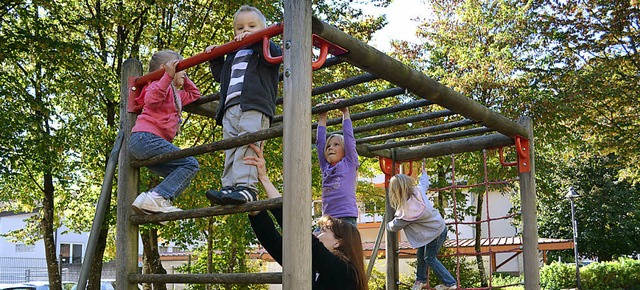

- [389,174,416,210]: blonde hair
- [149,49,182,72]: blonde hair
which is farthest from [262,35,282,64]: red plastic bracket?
[389,174,416,210]: blonde hair

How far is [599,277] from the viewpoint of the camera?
1897cm

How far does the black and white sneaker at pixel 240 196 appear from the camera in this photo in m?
2.64

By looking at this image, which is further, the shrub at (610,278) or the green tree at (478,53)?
the shrub at (610,278)

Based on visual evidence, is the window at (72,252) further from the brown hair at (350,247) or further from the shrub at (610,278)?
the brown hair at (350,247)

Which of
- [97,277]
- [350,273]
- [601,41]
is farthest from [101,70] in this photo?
[601,41]

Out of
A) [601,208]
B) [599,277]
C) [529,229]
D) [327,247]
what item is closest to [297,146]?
[327,247]

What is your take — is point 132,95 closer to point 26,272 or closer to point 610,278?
point 610,278

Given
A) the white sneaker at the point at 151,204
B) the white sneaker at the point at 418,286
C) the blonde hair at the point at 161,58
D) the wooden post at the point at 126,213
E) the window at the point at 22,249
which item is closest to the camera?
the white sneaker at the point at 151,204

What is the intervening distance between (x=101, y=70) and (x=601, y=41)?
968 cm

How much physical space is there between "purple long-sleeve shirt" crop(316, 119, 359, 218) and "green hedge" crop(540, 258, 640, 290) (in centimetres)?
1649

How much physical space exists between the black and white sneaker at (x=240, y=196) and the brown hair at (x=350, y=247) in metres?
0.54

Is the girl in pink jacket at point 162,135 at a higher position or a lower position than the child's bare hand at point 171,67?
lower

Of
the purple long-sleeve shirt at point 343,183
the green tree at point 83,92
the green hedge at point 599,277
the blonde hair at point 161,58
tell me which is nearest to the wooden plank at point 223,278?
the blonde hair at point 161,58

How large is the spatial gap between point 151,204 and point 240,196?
2.34 ft
